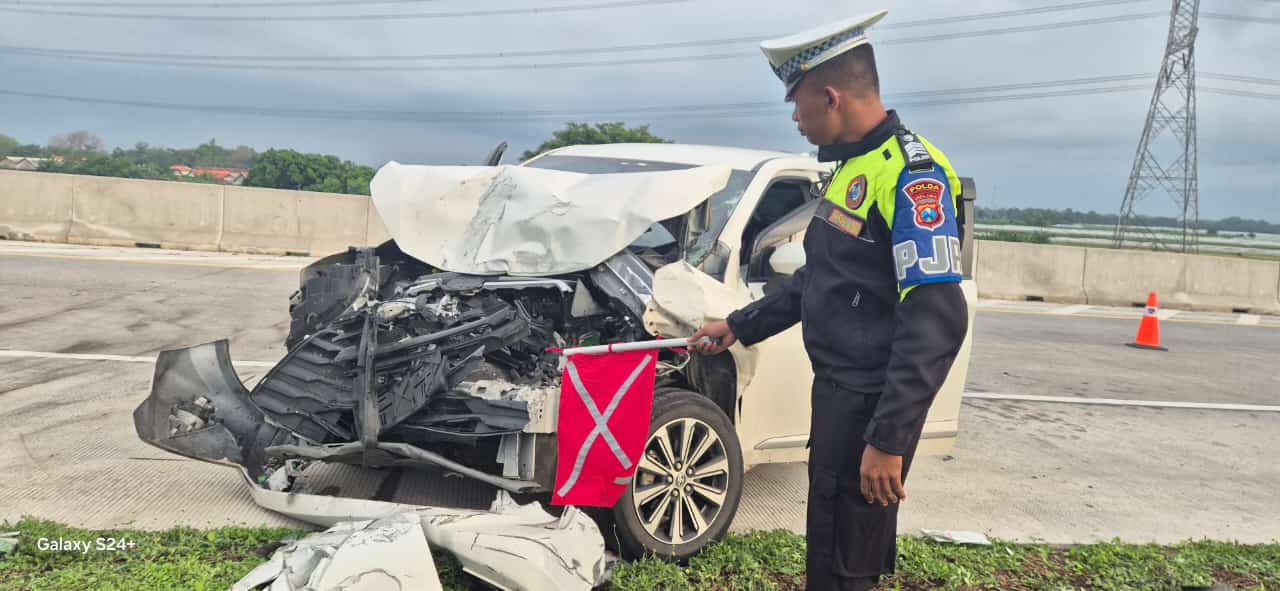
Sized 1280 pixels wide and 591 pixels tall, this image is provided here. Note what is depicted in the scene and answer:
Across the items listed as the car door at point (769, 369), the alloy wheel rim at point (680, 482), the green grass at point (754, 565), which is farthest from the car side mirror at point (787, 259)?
the green grass at point (754, 565)

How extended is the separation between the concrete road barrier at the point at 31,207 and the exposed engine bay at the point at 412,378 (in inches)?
578

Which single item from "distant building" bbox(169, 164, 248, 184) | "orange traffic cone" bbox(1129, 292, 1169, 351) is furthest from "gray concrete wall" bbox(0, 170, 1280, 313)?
"orange traffic cone" bbox(1129, 292, 1169, 351)

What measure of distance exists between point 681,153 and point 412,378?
8.37ft

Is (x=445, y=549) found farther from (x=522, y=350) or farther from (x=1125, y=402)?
(x=1125, y=402)

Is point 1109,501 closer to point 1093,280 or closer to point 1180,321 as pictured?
point 1180,321

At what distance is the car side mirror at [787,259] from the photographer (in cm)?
441

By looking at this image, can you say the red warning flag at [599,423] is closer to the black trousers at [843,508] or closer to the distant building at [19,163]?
the black trousers at [843,508]

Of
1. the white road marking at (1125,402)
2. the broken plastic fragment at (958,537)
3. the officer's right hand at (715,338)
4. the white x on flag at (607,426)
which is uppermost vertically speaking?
the officer's right hand at (715,338)

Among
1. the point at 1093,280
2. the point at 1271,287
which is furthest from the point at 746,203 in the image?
the point at 1271,287

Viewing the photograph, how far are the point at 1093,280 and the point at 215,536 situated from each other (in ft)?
61.8

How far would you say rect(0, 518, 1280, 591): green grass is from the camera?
3.60 m

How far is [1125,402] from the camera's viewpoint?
29.1ft

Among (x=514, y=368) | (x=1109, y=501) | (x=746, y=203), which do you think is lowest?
(x=1109, y=501)

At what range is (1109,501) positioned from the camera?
576 centimetres
